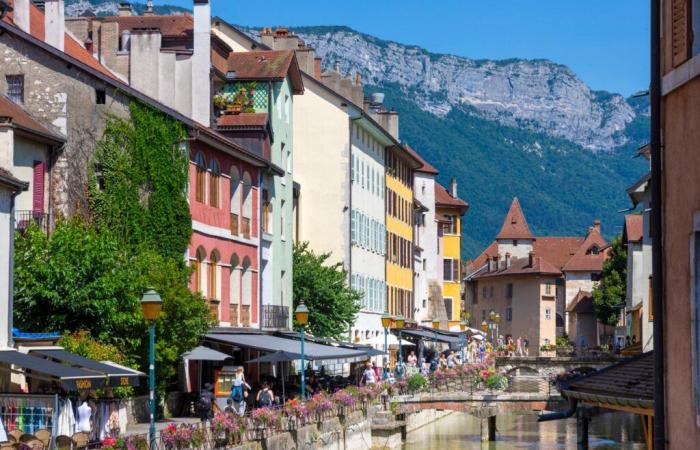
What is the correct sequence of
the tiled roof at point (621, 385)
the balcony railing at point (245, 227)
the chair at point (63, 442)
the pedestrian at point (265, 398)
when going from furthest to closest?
1. the balcony railing at point (245, 227)
2. the pedestrian at point (265, 398)
3. the chair at point (63, 442)
4. the tiled roof at point (621, 385)

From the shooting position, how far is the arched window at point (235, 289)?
177 ft

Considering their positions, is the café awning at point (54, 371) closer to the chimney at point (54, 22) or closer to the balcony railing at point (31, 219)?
the balcony railing at point (31, 219)

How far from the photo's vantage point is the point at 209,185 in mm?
50875

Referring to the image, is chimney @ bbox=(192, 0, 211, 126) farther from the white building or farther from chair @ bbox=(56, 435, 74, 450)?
the white building

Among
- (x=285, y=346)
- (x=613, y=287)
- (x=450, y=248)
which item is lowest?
(x=285, y=346)

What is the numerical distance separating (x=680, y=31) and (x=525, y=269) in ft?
495

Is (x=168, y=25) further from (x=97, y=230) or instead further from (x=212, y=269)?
(x=97, y=230)

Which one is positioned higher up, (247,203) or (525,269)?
(525,269)

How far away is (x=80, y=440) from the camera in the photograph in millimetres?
29672

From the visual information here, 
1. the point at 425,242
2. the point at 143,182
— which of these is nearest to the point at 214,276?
the point at 143,182

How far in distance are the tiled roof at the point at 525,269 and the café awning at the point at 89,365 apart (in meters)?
130

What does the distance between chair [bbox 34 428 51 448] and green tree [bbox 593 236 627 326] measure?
104 meters

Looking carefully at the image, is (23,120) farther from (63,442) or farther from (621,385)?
(621,385)

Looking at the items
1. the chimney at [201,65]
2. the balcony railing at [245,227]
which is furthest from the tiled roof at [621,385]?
the balcony railing at [245,227]
